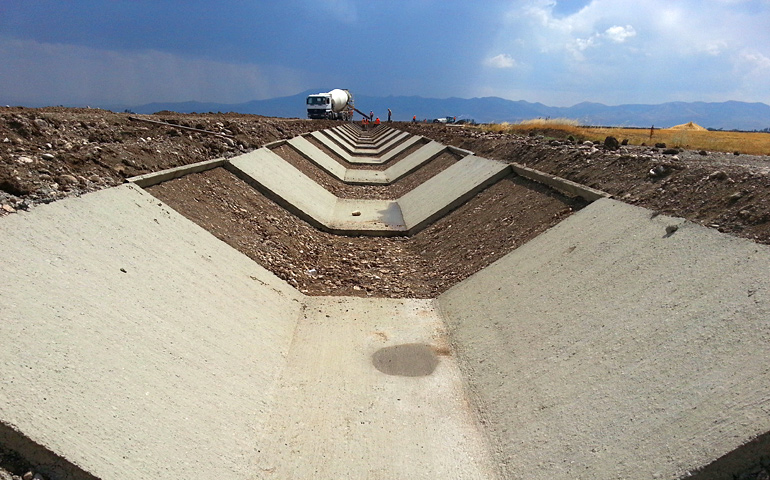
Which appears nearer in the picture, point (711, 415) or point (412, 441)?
point (711, 415)

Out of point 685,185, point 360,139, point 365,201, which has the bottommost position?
point 365,201

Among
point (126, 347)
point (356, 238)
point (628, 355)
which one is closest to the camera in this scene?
point (126, 347)

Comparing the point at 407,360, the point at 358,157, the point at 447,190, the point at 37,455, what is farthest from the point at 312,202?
the point at 358,157

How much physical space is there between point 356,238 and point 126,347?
26.0ft

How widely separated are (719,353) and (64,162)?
9350 mm

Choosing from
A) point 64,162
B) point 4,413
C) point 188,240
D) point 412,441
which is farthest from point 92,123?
point 412,441

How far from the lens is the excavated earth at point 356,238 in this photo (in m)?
6.47

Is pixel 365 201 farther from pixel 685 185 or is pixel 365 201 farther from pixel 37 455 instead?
pixel 37 455

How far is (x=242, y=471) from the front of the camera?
4227 mm

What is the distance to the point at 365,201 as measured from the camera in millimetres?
16953

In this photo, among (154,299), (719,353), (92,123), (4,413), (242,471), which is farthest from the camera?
(92,123)

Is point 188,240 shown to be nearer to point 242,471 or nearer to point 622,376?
point 242,471

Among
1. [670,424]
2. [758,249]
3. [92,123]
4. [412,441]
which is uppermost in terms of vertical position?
[92,123]

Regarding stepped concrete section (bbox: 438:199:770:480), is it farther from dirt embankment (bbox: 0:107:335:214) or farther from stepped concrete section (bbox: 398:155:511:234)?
dirt embankment (bbox: 0:107:335:214)
